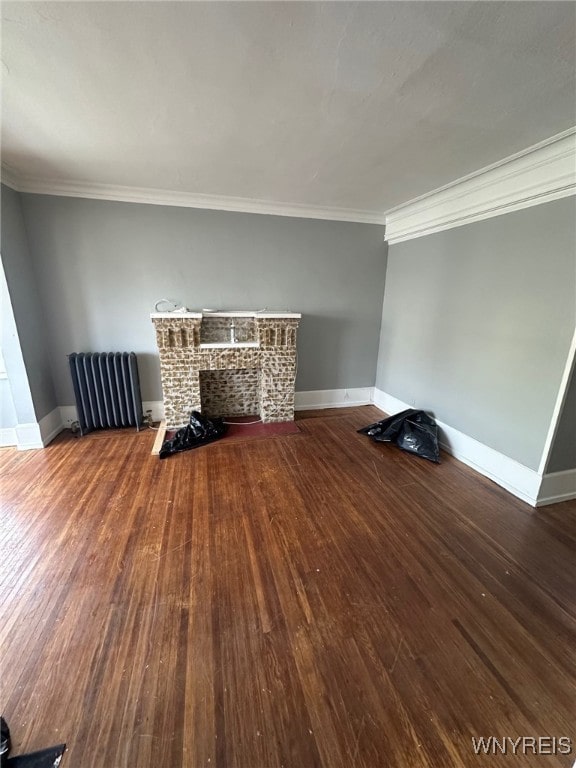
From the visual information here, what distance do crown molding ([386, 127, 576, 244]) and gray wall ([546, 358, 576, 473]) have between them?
1314mm

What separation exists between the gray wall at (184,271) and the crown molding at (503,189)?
85cm

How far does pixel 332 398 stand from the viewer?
4277 mm

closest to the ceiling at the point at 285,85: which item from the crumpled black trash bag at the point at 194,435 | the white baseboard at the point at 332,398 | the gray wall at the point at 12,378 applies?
the gray wall at the point at 12,378

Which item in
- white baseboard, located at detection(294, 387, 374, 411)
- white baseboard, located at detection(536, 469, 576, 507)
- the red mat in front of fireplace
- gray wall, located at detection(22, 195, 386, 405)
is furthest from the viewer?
white baseboard, located at detection(294, 387, 374, 411)

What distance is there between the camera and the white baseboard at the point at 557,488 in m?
2.30

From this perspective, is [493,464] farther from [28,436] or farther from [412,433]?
[28,436]

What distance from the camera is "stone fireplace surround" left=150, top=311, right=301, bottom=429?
10.7 ft

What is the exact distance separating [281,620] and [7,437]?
3253mm

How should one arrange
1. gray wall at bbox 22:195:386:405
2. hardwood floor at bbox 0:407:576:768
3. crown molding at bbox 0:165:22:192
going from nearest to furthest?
hardwood floor at bbox 0:407:576:768
crown molding at bbox 0:165:22:192
gray wall at bbox 22:195:386:405

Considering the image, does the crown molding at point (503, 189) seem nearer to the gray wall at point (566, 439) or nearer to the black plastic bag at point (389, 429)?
the gray wall at point (566, 439)

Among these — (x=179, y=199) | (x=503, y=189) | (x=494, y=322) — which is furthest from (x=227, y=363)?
(x=503, y=189)

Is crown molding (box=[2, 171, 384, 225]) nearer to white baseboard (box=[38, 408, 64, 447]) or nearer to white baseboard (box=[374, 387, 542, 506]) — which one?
white baseboard (box=[38, 408, 64, 447])

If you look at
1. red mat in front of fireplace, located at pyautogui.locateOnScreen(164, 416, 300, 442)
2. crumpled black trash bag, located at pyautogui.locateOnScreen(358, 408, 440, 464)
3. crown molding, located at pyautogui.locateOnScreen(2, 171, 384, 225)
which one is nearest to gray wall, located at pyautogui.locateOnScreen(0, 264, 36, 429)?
crown molding, located at pyautogui.locateOnScreen(2, 171, 384, 225)

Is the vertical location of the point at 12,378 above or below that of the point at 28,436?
above
